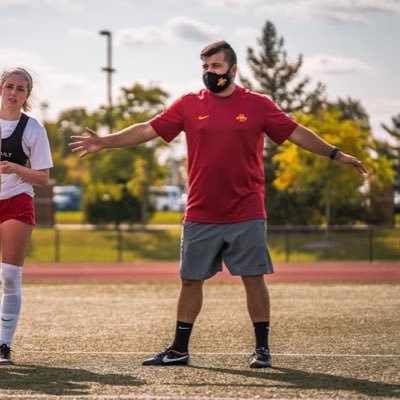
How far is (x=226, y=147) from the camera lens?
672 centimetres

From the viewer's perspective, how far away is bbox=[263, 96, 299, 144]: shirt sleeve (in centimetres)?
686

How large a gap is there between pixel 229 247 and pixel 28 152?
1555 millimetres

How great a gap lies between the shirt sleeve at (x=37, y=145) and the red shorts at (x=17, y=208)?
236 millimetres

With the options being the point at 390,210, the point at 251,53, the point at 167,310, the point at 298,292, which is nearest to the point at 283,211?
the point at 390,210

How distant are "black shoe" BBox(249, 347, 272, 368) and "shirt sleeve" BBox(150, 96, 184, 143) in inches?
61.9

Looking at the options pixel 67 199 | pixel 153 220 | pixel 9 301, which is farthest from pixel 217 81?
pixel 67 199

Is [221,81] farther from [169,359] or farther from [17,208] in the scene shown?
[169,359]

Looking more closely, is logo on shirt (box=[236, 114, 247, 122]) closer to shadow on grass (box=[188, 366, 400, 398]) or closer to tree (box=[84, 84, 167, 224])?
shadow on grass (box=[188, 366, 400, 398])

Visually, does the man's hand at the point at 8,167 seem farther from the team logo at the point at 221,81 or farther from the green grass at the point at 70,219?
the green grass at the point at 70,219

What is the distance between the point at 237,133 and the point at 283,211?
3521 cm

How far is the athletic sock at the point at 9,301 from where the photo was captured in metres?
7.20

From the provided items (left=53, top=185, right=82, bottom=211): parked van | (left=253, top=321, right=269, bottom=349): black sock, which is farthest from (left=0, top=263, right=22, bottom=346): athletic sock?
(left=53, top=185, right=82, bottom=211): parked van

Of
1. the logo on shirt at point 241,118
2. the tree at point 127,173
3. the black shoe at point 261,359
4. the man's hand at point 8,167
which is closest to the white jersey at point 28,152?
the man's hand at point 8,167

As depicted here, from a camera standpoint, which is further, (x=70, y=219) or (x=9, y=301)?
(x=70, y=219)
